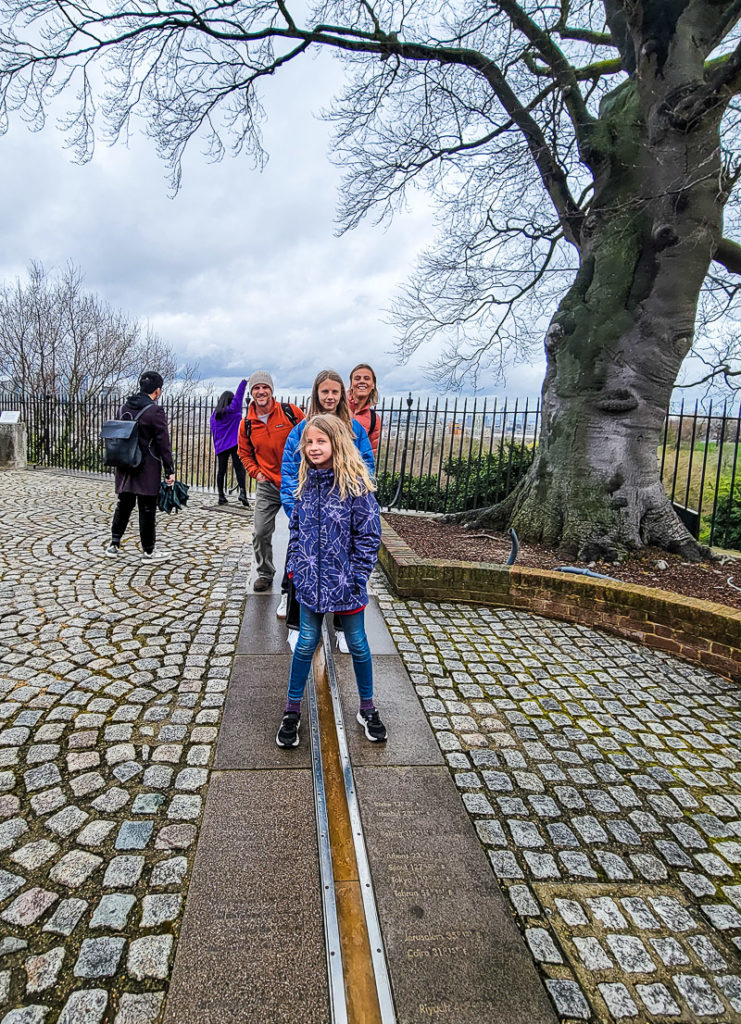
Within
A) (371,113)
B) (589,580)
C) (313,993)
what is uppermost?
(371,113)

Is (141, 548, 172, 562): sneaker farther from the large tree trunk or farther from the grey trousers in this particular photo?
the large tree trunk

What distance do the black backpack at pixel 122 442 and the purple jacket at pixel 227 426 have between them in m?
3.18

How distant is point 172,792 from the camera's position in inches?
100

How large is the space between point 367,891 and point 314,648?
111 cm

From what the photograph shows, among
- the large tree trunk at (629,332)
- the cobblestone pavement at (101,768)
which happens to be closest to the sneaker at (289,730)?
the cobblestone pavement at (101,768)

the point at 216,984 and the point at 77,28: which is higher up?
the point at 77,28

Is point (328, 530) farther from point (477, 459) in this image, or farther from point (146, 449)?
point (477, 459)

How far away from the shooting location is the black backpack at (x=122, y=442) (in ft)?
18.5

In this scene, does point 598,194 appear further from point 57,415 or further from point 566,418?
point 57,415

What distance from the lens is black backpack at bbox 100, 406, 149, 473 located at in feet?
18.5

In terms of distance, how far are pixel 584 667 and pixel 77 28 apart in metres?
10.4

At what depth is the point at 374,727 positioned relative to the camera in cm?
304

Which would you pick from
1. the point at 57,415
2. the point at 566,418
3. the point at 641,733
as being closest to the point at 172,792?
the point at 641,733

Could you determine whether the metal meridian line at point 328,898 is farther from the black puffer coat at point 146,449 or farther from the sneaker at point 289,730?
the black puffer coat at point 146,449
